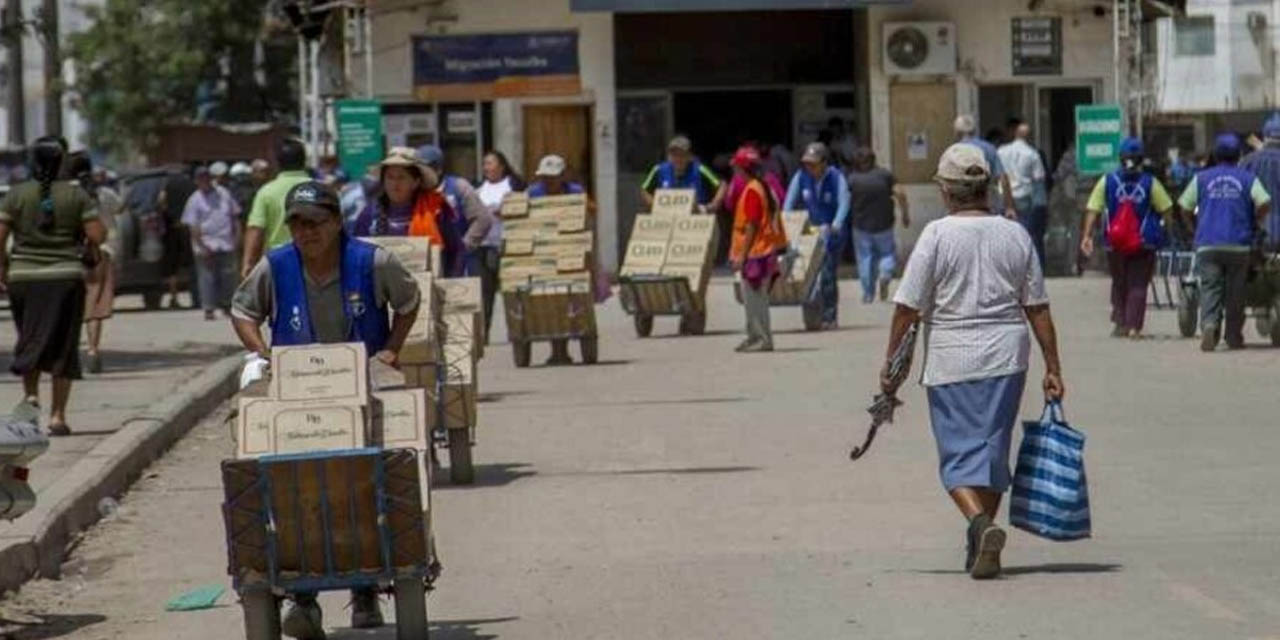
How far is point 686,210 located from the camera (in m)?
26.7

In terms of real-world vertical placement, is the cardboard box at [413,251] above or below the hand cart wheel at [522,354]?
above

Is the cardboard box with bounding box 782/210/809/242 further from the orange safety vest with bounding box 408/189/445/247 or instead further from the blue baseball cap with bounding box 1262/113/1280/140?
the orange safety vest with bounding box 408/189/445/247

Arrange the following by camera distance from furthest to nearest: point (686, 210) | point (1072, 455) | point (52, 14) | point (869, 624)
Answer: point (52, 14) < point (686, 210) < point (1072, 455) < point (869, 624)

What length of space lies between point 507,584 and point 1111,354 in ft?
40.4

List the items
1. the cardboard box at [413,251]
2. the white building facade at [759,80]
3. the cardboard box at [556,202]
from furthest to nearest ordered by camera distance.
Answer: the white building facade at [759,80] < the cardboard box at [556,202] < the cardboard box at [413,251]

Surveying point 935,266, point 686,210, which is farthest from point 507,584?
point 686,210

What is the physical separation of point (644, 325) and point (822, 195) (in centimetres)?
253

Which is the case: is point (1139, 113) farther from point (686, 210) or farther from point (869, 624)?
point (869, 624)

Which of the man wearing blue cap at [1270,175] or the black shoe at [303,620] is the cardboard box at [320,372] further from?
the man wearing blue cap at [1270,175]

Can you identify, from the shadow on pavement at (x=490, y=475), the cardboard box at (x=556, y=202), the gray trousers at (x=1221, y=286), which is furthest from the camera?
the cardboard box at (x=556, y=202)

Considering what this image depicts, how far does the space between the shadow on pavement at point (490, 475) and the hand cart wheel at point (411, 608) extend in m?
5.26

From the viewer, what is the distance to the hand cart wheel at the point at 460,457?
14661 millimetres

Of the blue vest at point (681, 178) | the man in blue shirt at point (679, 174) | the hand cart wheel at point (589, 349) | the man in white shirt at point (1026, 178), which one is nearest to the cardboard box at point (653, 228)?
the man in blue shirt at point (679, 174)

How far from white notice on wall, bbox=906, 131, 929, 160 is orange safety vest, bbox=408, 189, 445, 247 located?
22.2 meters
